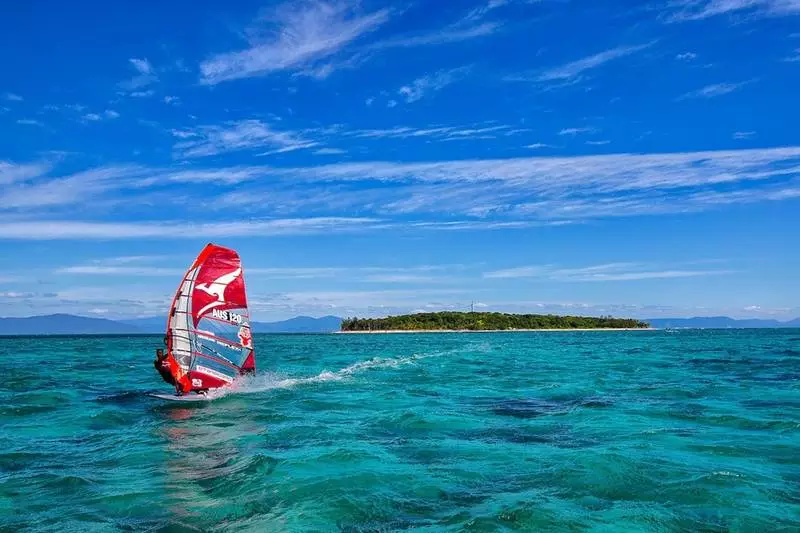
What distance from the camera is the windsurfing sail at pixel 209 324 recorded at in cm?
2488

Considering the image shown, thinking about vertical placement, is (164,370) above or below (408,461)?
above

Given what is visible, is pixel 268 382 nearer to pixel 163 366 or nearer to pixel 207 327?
pixel 207 327

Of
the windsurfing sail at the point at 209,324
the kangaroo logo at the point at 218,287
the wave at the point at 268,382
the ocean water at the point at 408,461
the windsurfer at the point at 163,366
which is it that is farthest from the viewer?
the wave at the point at 268,382

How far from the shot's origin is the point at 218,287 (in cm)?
2591

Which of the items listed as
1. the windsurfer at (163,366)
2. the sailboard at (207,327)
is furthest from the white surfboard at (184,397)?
the windsurfer at (163,366)

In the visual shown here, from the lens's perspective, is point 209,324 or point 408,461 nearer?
point 408,461

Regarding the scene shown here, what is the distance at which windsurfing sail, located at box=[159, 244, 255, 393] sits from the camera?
24.9 m

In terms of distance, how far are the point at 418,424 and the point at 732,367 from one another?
1189 inches

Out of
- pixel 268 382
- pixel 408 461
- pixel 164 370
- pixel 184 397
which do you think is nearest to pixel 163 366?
pixel 164 370

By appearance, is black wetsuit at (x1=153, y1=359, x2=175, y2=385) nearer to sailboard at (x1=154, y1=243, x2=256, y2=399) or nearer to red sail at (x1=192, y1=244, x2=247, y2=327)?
sailboard at (x1=154, y1=243, x2=256, y2=399)

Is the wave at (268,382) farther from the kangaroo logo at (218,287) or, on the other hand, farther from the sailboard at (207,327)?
the kangaroo logo at (218,287)

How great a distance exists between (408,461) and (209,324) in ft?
47.6

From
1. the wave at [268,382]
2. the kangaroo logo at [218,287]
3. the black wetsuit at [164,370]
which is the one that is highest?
the kangaroo logo at [218,287]

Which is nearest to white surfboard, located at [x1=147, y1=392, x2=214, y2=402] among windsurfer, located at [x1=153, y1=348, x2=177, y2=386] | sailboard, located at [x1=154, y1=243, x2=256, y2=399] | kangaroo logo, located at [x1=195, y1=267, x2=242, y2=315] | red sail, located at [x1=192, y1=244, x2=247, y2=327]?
sailboard, located at [x1=154, y1=243, x2=256, y2=399]
